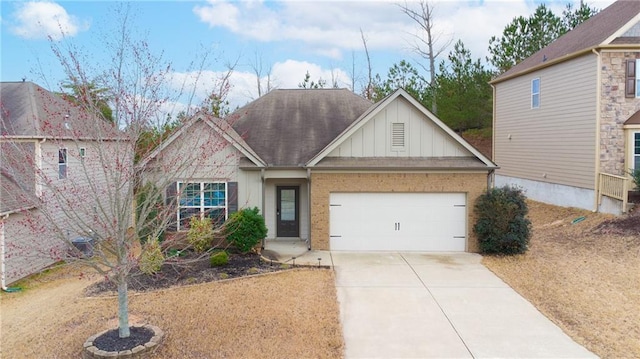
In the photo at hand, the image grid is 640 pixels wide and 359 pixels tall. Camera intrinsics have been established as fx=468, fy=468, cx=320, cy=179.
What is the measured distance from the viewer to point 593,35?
19.0 meters

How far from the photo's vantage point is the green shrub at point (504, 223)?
535 inches

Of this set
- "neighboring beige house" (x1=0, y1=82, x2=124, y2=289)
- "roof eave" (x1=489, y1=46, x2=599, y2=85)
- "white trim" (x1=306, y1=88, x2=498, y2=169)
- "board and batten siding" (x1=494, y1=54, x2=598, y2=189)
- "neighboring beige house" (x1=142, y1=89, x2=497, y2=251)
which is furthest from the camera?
"board and batten siding" (x1=494, y1=54, x2=598, y2=189)

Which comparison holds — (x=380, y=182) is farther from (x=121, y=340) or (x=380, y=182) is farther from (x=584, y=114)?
(x=584, y=114)

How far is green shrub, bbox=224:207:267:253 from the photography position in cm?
1352

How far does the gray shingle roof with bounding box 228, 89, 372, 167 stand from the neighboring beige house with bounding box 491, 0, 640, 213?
8.52 metres

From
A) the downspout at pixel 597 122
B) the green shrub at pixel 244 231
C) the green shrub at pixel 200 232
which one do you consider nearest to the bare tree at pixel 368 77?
the downspout at pixel 597 122

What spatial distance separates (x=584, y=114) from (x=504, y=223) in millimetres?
7840

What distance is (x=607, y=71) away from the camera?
1747 cm

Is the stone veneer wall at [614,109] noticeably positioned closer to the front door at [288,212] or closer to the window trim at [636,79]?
the window trim at [636,79]

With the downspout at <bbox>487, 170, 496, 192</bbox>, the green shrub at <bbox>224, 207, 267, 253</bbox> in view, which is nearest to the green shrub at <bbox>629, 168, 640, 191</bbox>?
the downspout at <bbox>487, 170, 496, 192</bbox>

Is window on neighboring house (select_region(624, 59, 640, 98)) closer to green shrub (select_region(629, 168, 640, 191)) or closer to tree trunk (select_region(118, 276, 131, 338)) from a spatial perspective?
green shrub (select_region(629, 168, 640, 191))

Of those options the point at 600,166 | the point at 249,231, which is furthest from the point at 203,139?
the point at 600,166

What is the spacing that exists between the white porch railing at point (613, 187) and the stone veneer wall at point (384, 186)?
18.4ft

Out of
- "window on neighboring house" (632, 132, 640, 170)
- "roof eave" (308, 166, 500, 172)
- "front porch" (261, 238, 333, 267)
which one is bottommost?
"front porch" (261, 238, 333, 267)
